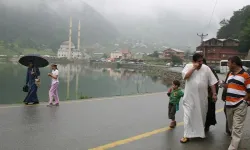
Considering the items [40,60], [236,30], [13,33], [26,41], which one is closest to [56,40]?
[13,33]

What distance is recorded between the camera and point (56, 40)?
192750 millimetres

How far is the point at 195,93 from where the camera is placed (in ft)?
14.9

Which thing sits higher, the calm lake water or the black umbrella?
the black umbrella

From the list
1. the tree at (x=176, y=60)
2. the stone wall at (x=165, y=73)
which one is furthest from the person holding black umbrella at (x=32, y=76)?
the tree at (x=176, y=60)

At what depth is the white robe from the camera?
454cm

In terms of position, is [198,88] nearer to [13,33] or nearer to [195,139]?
[195,139]

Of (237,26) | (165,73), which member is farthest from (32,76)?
(237,26)

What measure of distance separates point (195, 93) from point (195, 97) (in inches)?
2.6

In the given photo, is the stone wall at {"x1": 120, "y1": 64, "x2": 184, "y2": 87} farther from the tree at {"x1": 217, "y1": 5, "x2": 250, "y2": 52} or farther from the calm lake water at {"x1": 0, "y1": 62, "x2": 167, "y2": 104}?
the tree at {"x1": 217, "y1": 5, "x2": 250, "y2": 52}

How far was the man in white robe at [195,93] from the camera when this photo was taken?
453 cm

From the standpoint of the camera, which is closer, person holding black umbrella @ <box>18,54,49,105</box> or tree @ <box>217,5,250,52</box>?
person holding black umbrella @ <box>18,54,49,105</box>

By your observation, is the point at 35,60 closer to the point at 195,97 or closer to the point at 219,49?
the point at 195,97

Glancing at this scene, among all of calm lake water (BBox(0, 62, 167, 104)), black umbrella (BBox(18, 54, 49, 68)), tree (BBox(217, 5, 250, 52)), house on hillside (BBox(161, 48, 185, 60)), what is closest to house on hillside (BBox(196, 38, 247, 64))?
tree (BBox(217, 5, 250, 52))

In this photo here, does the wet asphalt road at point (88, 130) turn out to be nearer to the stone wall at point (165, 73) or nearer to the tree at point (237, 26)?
the stone wall at point (165, 73)
